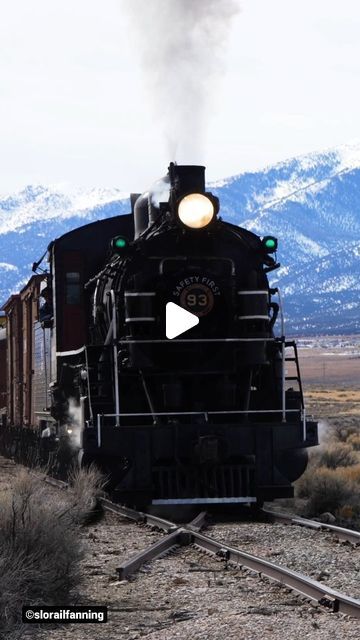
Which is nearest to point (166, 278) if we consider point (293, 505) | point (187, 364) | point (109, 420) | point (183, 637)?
point (187, 364)

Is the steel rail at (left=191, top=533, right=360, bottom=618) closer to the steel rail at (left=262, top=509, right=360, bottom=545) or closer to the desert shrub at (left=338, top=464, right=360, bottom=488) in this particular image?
the steel rail at (left=262, top=509, right=360, bottom=545)

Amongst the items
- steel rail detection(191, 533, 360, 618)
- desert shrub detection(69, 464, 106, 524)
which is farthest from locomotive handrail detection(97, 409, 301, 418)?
steel rail detection(191, 533, 360, 618)

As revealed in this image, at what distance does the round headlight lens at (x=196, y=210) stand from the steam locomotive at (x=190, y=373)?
0.04ft

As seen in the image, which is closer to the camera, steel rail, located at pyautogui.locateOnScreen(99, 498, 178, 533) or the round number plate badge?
steel rail, located at pyautogui.locateOnScreen(99, 498, 178, 533)

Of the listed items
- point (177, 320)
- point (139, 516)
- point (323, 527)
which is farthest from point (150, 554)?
point (177, 320)

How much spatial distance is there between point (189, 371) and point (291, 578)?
547cm

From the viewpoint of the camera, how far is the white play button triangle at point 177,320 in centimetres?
1353

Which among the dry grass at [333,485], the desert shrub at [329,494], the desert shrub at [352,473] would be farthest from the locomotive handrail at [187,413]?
the desert shrub at [352,473]

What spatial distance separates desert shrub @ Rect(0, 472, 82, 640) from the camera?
291 inches

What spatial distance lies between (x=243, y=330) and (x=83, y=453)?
8.38ft

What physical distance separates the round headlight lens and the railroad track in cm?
369

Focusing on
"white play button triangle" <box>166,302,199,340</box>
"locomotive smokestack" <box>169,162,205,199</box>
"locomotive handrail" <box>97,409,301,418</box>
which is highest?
"locomotive smokestack" <box>169,162,205,199</box>

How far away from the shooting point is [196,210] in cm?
1355

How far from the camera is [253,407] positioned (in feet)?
48.0
